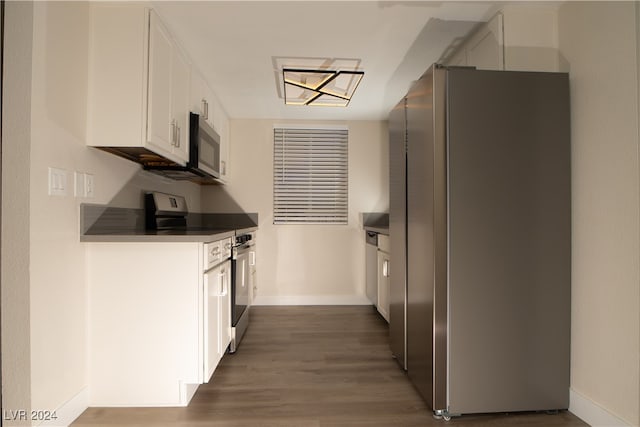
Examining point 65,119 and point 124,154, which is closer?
point 65,119

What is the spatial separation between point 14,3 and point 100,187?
940 mm

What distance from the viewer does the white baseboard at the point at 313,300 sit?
13.1 ft

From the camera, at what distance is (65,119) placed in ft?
5.42

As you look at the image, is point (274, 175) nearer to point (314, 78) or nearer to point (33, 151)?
point (314, 78)

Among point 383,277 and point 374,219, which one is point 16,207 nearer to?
point 383,277

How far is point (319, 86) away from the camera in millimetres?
2840

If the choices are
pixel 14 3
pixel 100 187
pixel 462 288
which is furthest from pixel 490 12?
pixel 100 187

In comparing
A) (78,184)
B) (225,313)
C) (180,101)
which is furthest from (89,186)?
(225,313)

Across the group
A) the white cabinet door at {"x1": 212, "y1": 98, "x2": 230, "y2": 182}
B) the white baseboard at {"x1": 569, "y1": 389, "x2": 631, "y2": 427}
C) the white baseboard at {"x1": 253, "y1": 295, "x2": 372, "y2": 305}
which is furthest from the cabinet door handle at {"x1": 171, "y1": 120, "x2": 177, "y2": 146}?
the white baseboard at {"x1": 569, "y1": 389, "x2": 631, "y2": 427}

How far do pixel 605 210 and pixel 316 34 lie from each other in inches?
75.3

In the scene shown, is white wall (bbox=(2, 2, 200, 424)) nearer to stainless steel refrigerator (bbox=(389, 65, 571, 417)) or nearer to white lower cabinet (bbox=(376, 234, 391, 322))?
stainless steel refrigerator (bbox=(389, 65, 571, 417))

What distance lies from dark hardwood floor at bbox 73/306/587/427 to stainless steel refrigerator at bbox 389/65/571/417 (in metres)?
0.20

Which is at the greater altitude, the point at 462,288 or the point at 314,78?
the point at 314,78

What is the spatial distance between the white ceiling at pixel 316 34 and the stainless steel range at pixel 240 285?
1.38 meters
